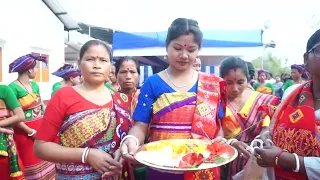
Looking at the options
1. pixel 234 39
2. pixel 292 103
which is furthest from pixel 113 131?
pixel 234 39

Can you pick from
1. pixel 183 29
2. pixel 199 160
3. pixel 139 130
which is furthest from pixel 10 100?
pixel 199 160

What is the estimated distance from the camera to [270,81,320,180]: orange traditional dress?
65.9 inches

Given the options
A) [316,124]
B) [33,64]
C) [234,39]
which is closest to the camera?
[316,124]

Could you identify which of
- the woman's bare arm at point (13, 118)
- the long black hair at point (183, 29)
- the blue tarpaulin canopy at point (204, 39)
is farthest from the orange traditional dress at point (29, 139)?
the blue tarpaulin canopy at point (204, 39)

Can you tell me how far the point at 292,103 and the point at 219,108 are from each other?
49cm

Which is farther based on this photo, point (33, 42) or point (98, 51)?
point (33, 42)

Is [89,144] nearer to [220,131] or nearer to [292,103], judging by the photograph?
[220,131]

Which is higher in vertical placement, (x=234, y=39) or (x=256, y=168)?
(x=234, y=39)

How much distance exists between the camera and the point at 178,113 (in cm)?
201

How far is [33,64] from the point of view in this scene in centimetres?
478

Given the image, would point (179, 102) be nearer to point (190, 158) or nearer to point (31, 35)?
point (190, 158)

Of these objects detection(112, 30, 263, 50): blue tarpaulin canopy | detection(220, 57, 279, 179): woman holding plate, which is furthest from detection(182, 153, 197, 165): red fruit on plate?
detection(112, 30, 263, 50): blue tarpaulin canopy

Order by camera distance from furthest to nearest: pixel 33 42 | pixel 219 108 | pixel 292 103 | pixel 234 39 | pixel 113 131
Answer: pixel 33 42
pixel 234 39
pixel 219 108
pixel 113 131
pixel 292 103

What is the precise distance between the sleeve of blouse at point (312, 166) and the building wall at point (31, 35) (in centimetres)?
737
